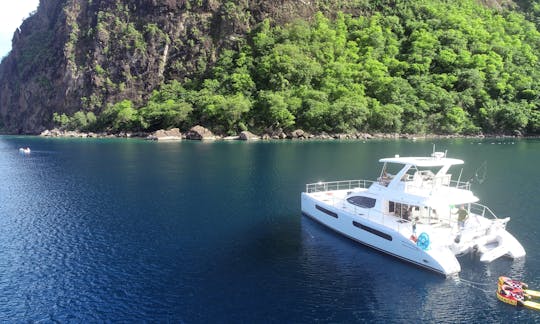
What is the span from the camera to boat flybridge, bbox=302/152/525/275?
101 ft

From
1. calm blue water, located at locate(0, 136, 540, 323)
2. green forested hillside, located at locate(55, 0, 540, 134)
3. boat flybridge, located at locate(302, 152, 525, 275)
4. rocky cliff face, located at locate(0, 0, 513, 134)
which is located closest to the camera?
calm blue water, located at locate(0, 136, 540, 323)

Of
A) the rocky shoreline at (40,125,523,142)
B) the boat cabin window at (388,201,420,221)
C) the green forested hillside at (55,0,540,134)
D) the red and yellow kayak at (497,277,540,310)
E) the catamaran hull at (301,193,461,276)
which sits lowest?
the red and yellow kayak at (497,277,540,310)

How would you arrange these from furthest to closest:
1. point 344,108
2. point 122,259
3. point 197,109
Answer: point 197,109 → point 344,108 → point 122,259

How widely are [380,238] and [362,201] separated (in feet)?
17.7

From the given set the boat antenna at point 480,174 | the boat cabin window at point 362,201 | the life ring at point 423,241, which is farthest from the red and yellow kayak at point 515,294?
the boat antenna at point 480,174

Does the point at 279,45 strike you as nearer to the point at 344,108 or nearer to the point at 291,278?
the point at 344,108

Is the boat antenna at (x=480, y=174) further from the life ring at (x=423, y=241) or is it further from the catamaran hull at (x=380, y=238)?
the life ring at (x=423, y=241)

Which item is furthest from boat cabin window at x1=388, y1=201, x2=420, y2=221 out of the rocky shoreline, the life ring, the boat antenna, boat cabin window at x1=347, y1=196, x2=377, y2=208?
the rocky shoreline

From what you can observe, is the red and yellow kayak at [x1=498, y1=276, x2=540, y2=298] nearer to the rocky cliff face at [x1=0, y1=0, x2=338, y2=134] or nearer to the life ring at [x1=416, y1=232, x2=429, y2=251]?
the life ring at [x1=416, y1=232, x2=429, y2=251]

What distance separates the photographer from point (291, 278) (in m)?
29.2

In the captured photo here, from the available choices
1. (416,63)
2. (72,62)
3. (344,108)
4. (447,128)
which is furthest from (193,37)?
(447,128)

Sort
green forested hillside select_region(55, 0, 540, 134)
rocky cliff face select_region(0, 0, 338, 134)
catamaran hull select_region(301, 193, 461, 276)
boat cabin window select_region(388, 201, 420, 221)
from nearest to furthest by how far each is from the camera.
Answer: catamaran hull select_region(301, 193, 461, 276) < boat cabin window select_region(388, 201, 420, 221) < green forested hillside select_region(55, 0, 540, 134) < rocky cliff face select_region(0, 0, 338, 134)

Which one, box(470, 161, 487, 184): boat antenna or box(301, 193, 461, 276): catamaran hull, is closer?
box(301, 193, 461, 276): catamaran hull

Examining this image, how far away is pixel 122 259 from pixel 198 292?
9807 mm
